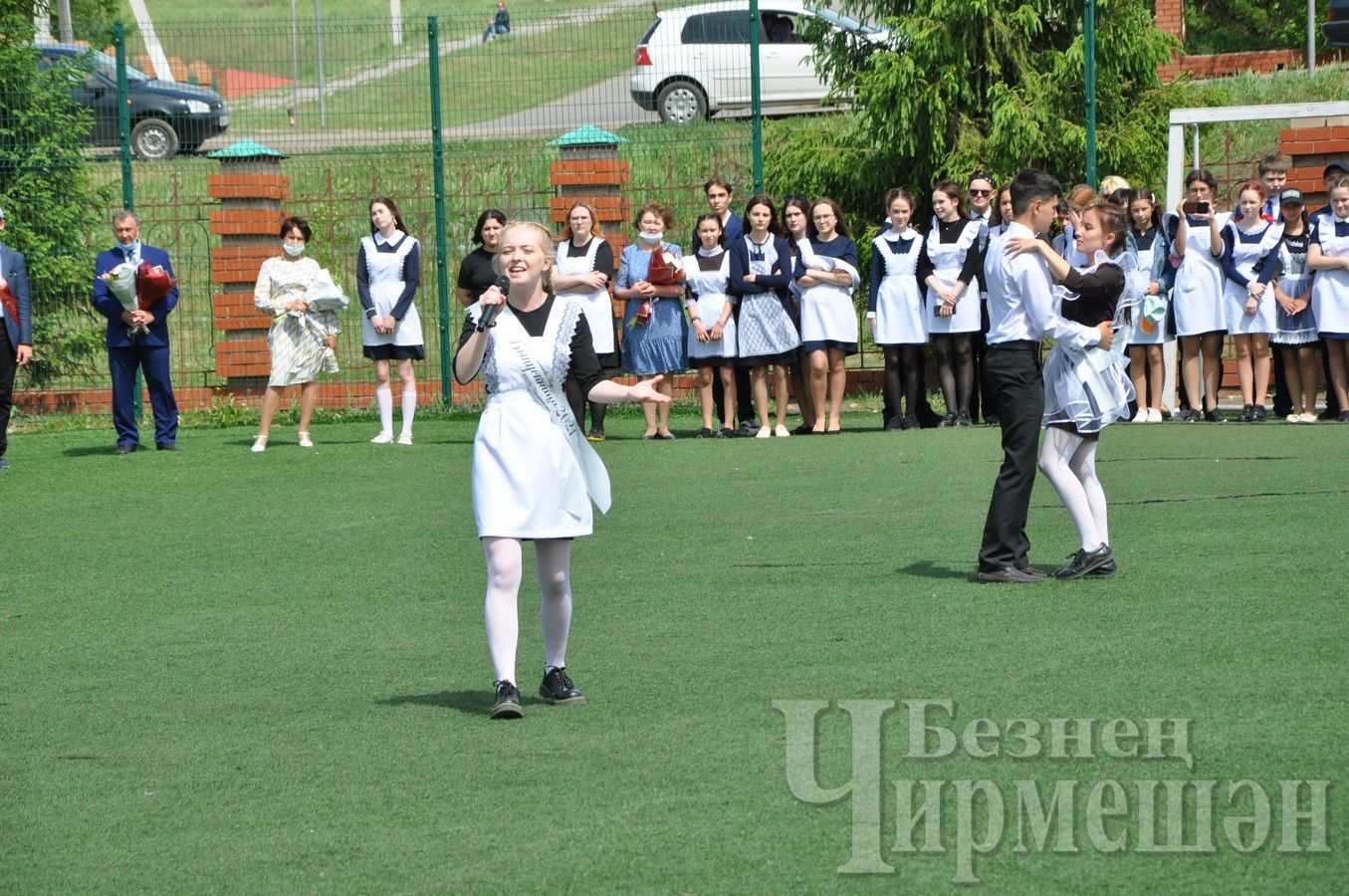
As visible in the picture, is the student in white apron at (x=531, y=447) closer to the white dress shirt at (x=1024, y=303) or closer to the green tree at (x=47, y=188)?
the white dress shirt at (x=1024, y=303)

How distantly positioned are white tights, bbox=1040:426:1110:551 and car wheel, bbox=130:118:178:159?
11.4m

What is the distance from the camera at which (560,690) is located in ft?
20.1

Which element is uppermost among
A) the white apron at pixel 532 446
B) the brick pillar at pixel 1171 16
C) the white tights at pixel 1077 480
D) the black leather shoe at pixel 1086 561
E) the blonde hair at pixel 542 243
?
the brick pillar at pixel 1171 16

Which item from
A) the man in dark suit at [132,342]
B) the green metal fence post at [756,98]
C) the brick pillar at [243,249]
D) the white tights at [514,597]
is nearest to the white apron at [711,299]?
the green metal fence post at [756,98]

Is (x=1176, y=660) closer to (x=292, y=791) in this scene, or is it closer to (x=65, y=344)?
(x=292, y=791)

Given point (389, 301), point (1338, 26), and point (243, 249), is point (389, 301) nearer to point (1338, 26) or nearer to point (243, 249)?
point (243, 249)

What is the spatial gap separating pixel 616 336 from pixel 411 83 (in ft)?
13.5

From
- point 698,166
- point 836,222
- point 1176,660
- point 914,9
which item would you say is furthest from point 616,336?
point 1176,660

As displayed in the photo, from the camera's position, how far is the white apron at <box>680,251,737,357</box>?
14.6 m

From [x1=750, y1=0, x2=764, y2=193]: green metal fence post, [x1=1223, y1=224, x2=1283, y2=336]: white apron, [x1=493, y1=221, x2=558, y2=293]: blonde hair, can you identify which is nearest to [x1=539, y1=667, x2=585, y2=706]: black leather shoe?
[x1=493, y1=221, x2=558, y2=293]: blonde hair

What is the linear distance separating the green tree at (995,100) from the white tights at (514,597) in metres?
11.8

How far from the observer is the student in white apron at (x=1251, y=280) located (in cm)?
1433

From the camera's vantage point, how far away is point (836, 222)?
14.7m

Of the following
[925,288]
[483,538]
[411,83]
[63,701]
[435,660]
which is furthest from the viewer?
[411,83]
